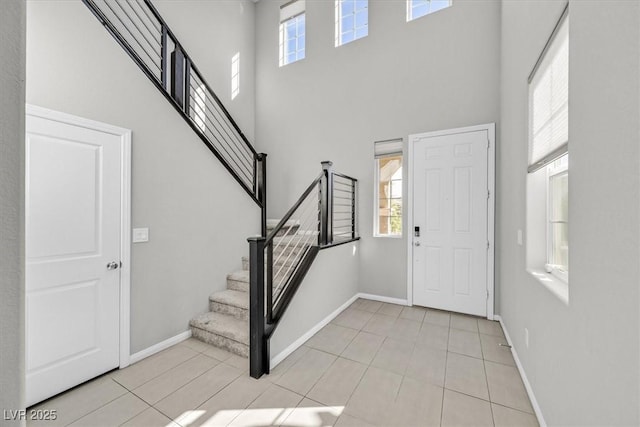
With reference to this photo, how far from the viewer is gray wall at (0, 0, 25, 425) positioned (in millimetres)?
465

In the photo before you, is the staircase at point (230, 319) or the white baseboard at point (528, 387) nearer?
the white baseboard at point (528, 387)

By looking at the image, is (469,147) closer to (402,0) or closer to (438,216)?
(438,216)

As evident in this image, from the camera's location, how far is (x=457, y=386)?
1959mm

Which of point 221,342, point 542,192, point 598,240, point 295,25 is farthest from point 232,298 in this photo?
point 295,25

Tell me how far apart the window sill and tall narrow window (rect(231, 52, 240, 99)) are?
4.65 m

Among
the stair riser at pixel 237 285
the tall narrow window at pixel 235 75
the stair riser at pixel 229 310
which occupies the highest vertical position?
the tall narrow window at pixel 235 75

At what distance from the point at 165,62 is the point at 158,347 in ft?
9.50

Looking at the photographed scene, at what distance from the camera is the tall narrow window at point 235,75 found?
4418mm

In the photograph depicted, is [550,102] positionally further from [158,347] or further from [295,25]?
[295,25]

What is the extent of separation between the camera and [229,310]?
2.82 m

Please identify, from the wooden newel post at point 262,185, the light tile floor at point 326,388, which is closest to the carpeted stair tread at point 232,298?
the light tile floor at point 326,388

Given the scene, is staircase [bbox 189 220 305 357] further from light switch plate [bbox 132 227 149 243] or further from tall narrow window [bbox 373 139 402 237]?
tall narrow window [bbox 373 139 402 237]

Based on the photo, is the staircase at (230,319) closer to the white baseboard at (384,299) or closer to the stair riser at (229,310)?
the stair riser at (229,310)

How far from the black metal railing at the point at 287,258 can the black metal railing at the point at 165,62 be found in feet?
2.92
